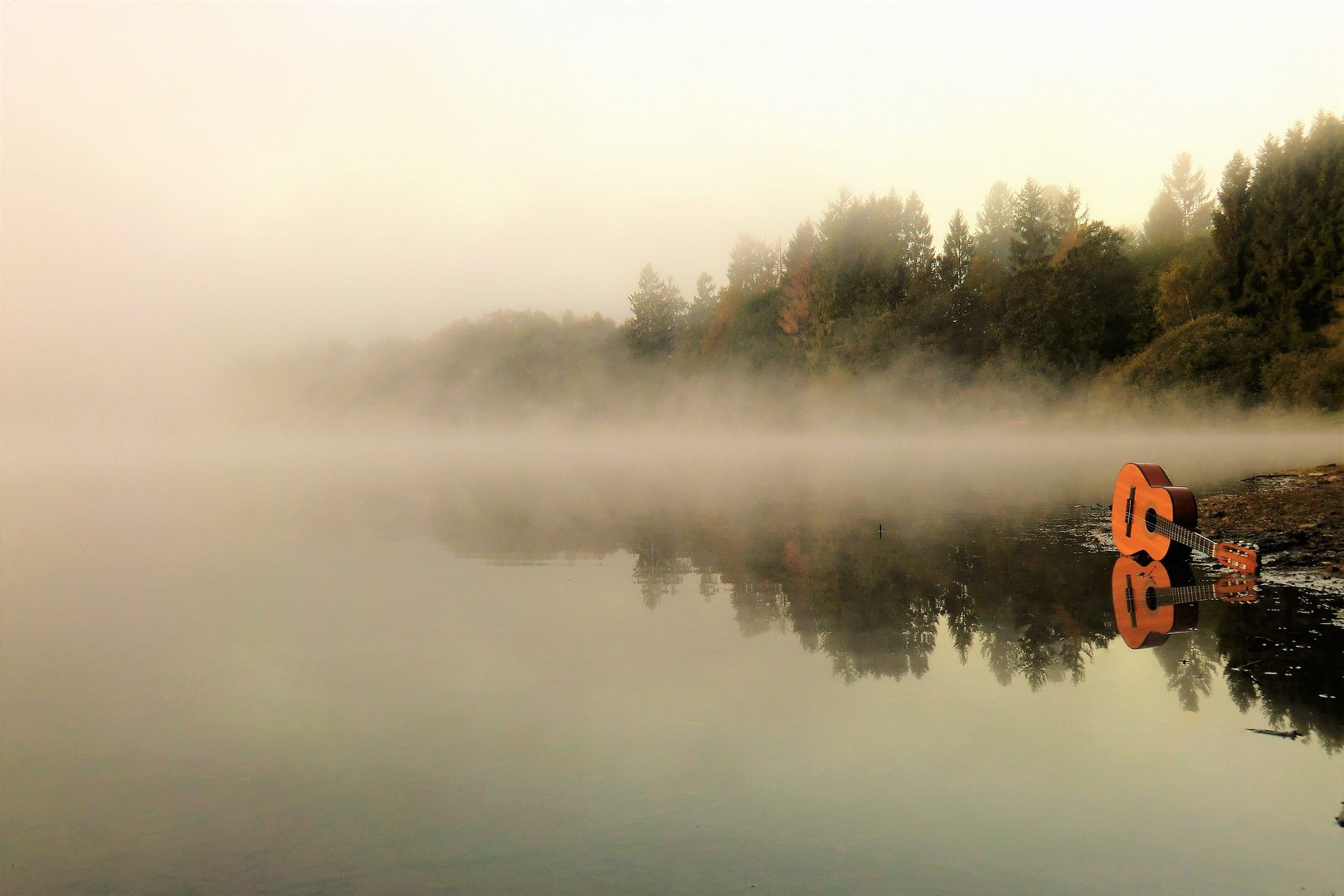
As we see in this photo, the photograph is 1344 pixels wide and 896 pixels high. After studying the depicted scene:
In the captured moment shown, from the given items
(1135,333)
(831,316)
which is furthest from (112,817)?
(831,316)

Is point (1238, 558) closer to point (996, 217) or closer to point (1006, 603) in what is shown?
point (1006, 603)

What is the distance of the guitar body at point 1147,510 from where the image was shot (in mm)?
13867

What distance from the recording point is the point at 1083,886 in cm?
485

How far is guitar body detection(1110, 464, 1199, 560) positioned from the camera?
13867mm

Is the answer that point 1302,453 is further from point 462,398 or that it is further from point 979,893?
point 462,398

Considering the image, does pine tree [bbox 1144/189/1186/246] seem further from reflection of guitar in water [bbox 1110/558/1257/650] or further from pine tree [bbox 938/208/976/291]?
reflection of guitar in water [bbox 1110/558/1257/650]

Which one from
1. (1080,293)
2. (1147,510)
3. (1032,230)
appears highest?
(1032,230)

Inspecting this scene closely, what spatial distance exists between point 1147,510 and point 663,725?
1109 centimetres

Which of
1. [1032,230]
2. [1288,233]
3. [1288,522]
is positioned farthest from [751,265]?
[1288,522]

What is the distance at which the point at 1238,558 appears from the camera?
12.8 meters

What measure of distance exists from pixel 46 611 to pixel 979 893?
13.3 meters

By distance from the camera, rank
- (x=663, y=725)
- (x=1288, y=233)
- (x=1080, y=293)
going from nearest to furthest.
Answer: (x=663, y=725) < (x=1288, y=233) < (x=1080, y=293)

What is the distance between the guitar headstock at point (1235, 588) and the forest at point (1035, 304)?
196 ft

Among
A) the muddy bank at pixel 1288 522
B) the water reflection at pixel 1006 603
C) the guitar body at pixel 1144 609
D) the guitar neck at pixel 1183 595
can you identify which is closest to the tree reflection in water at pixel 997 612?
the water reflection at pixel 1006 603
